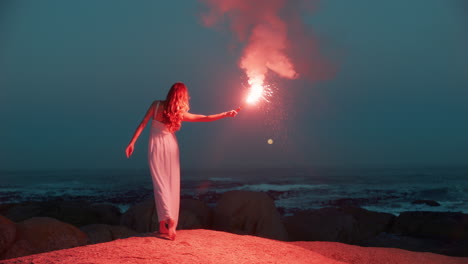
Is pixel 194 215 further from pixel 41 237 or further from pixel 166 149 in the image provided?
pixel 166 149

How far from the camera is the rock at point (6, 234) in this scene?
749 cm

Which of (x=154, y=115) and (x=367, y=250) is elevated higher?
(x=154, y=115)

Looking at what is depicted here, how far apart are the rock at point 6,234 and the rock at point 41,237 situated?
91 mm

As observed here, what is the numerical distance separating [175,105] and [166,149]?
793 mm

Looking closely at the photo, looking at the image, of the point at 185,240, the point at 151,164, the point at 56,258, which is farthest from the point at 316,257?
the point at 56,258

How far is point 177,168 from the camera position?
247 inches

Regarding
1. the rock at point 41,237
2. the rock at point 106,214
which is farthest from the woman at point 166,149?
the rock at point 106,214

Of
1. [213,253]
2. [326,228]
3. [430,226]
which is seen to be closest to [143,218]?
[326,228]

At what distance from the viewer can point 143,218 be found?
11.8 metres

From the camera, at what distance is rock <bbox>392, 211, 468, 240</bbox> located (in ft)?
48.4

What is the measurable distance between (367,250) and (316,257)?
1.92m

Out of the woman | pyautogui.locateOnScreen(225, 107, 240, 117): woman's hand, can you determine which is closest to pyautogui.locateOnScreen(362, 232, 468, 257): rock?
pyautogui.locateOnScreen(225, 107, 240, 117): woman's hand

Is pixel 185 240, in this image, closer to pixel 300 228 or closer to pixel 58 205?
pixel 300 228

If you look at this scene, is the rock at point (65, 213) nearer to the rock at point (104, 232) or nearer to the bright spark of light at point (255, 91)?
the rock at point (104, 232)
